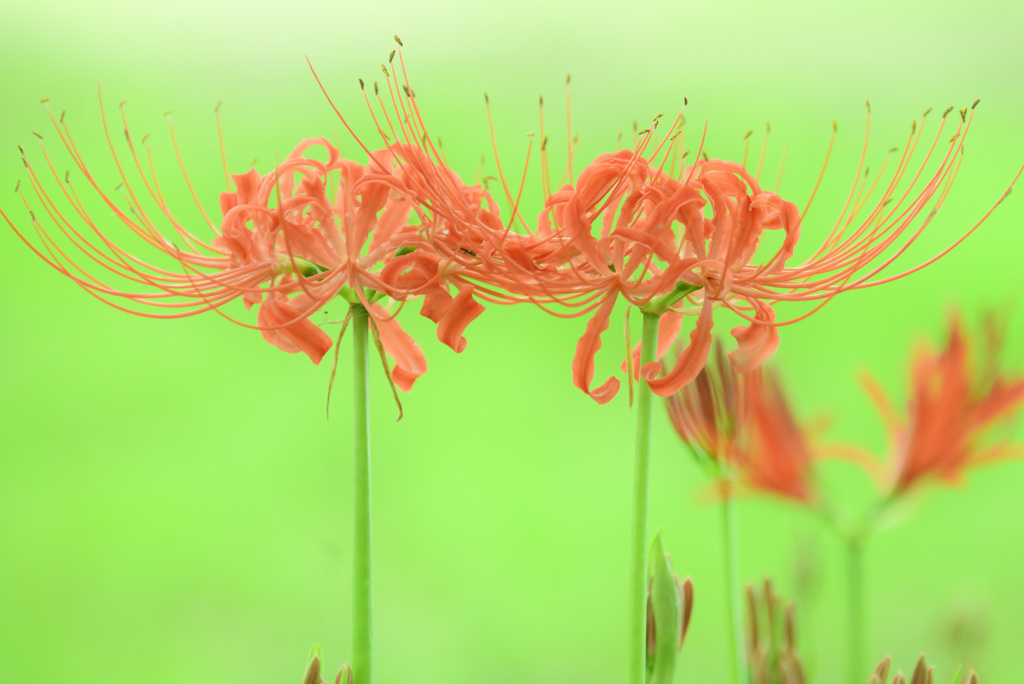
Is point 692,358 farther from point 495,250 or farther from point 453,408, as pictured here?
point 453,408

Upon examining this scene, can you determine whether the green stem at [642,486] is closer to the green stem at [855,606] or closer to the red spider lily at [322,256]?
the red spider lily at [322,256]

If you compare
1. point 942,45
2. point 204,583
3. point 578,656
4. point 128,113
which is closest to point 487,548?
point 578,656

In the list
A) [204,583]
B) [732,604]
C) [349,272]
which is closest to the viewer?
[349,272]

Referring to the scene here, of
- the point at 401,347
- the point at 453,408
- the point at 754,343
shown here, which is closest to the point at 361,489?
the point at 401,347

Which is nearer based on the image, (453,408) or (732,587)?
(732,587)

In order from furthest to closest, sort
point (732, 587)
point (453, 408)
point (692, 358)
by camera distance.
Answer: point (453, 408), point (732, 587), point (692, 358)

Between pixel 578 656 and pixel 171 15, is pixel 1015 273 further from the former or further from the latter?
pixel 171 15

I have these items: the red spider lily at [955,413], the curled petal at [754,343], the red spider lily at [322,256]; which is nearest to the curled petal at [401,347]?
the red spider lily at [322,256]
